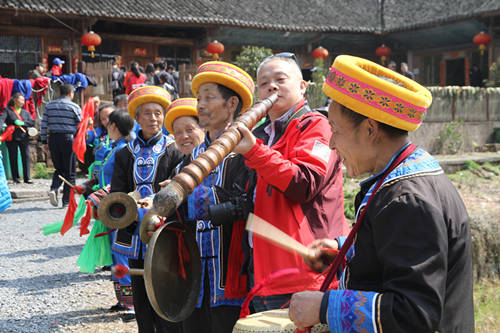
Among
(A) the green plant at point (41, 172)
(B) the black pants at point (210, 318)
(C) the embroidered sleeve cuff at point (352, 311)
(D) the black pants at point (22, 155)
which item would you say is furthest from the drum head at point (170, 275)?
(A) the green plant at point (41, 172)

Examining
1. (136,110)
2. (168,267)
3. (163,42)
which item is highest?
(163,42)

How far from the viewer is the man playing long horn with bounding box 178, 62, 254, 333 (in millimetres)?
2719

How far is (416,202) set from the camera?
4.87ft

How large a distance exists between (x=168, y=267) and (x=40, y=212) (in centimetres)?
788

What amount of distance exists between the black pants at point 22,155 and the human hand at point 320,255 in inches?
437

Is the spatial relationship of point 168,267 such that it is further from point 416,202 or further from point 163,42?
point 163,42

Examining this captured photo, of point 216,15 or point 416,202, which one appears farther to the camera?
point 216,15

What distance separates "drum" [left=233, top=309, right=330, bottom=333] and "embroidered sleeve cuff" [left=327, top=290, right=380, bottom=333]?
16 centimetres

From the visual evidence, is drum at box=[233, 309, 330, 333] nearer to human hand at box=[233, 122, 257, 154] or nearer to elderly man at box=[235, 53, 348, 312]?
elderly man at box=[235, 53, 348, 312]

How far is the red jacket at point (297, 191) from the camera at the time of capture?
227cm

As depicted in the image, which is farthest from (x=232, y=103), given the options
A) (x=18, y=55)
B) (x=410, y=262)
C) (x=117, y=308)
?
(x=18, y=55)

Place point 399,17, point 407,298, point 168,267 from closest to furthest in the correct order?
1. point 407,298
2. point 168,267
3. point 399,17

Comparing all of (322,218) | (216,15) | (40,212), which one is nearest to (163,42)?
(216,15)

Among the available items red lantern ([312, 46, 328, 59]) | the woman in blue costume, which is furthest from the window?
the woman in blue costume
